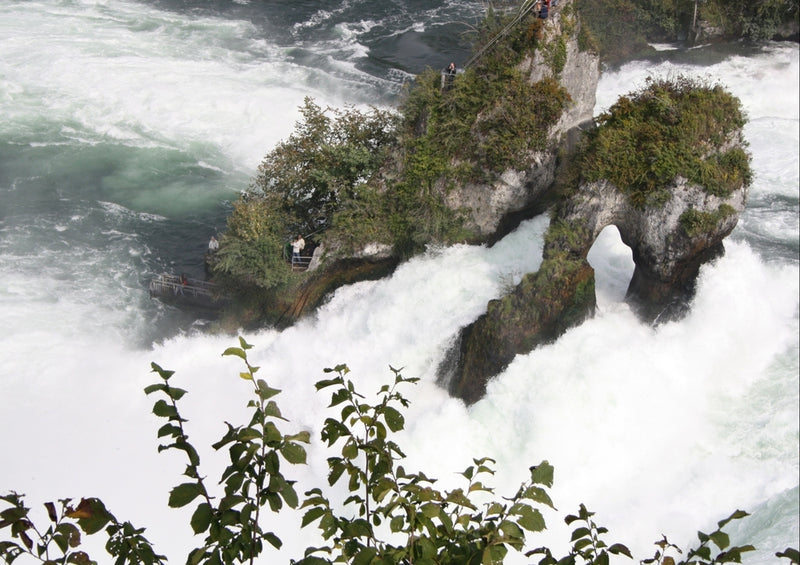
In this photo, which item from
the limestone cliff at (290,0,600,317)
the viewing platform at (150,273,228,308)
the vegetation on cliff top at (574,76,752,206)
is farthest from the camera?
the viewing platform at (150,273,228,308)

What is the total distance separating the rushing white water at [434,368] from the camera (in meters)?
14.2

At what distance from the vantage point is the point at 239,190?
936 inches

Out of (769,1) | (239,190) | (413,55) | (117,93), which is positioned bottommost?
(239,190)

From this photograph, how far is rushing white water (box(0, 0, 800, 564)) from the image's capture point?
46.7 ft

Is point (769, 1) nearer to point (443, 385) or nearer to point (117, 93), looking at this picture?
point (443, 385)

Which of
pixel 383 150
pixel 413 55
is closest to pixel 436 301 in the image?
pixel 383 150

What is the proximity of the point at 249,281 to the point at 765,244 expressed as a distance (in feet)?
41.3

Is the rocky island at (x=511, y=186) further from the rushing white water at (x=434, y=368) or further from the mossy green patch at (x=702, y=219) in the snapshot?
the rushing white water at (x=434, y=368)

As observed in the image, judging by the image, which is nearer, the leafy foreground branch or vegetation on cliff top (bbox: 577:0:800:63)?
the leafy foreground branch

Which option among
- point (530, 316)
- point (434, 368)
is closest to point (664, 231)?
point (530, 316)

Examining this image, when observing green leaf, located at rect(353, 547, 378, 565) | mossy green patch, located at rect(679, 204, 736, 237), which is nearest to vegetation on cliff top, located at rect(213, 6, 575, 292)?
mossy green patch, located at rect(679, 204, 736, 237)

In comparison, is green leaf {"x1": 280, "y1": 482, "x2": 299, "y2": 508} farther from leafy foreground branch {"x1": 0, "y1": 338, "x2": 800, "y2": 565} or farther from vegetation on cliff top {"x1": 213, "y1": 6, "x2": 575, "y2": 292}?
vegetation on cliff top {"x1": 213, "y1": 6, "x2": 575, "y2": 292}

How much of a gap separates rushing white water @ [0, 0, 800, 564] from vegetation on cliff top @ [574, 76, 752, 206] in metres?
2.00

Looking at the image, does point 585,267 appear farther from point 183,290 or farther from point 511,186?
point 183,290
